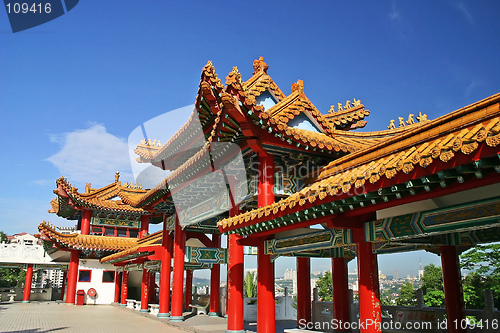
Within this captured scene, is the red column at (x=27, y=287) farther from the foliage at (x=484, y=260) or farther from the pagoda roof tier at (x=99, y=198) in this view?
the foliage at (x=484, y=260)

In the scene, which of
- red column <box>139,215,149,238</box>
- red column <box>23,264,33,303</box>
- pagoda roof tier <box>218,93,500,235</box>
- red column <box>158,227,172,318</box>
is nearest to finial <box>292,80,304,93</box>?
pagoda roof tier <box>218,93,500,235</box>

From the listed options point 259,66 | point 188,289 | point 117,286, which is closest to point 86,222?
point 117,286

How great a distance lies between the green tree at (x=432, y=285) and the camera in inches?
912

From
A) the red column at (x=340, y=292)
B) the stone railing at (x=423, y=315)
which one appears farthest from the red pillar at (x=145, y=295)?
the red column at (x=340, y=292)

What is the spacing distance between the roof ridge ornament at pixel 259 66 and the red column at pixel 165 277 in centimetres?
921

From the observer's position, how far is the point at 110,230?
3173 centimetres

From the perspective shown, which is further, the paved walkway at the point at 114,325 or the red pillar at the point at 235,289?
the paved walkway at the point at 114,325

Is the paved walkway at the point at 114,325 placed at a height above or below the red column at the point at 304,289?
below

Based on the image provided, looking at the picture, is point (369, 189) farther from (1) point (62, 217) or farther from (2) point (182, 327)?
(1) point (62, 217)

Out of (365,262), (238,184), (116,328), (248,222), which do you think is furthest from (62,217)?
(365,262)

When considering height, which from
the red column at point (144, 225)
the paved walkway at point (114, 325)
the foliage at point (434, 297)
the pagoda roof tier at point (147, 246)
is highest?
the red column at point (144, 225)

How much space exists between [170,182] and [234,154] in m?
4.59

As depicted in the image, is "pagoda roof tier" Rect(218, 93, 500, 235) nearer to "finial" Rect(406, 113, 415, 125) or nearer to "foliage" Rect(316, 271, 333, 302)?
"finial" Rect(406, 113, 415, 125)

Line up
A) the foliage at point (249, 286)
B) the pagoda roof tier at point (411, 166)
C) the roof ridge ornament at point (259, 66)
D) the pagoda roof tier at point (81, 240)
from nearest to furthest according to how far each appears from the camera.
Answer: the pagoda roof tier at point (411, 166), the roof ridge ornament at point (259, 66), the foliage at point (249, 286), the pagoda roof tier at point (81, 240)
